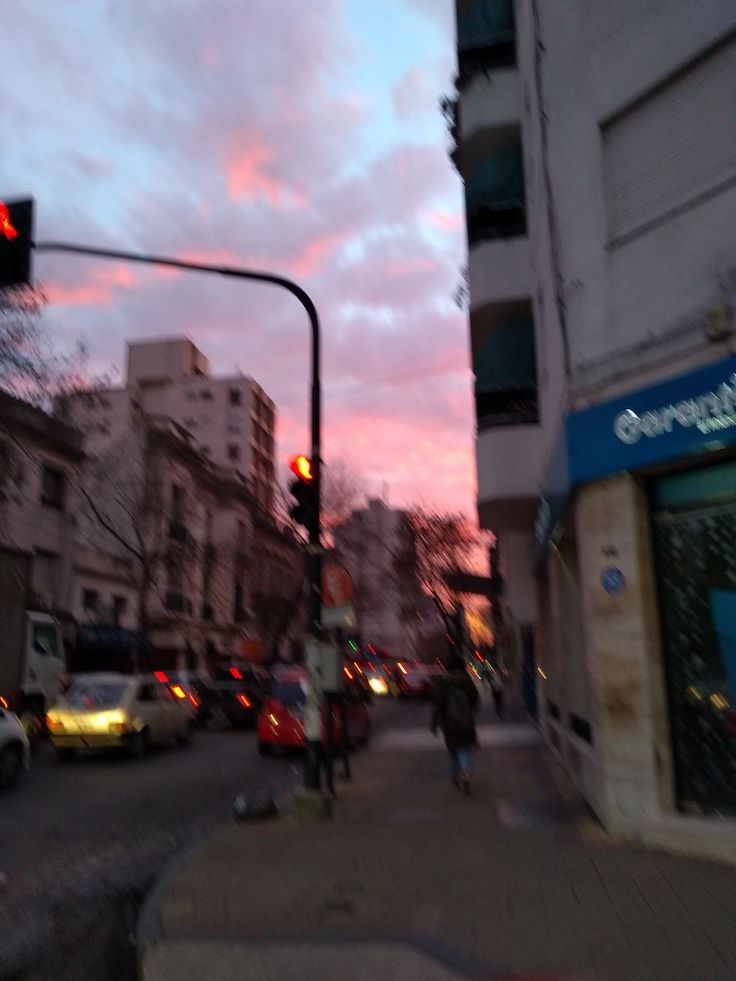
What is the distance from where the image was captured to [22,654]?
59.3 ft

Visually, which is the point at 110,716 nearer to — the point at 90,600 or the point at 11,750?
the point at 11,750

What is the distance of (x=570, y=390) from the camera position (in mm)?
9367

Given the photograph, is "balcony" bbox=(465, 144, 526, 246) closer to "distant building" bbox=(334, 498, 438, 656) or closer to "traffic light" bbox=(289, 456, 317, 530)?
"traffic light" bbox=(289, 456, 317, 530)

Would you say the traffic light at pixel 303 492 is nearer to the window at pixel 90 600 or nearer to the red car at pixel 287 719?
the red car at pixel 287 719

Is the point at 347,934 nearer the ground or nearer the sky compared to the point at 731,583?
nearer the ground

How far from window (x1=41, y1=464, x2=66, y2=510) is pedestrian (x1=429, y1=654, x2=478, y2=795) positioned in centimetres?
2004

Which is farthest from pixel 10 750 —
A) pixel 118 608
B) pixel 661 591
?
pixel 118 608

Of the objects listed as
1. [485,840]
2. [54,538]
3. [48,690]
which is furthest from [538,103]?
[54,538]

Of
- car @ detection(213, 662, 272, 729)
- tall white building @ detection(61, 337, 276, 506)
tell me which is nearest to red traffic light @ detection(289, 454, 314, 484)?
car @ detection(213, 662, 272, 729)

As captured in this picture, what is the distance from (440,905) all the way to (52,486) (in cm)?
2592

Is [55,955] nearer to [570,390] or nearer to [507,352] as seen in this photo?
[570,390]

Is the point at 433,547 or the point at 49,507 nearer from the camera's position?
the point at 49,507

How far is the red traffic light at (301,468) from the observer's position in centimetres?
1060

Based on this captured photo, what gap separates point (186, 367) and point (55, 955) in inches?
3011
